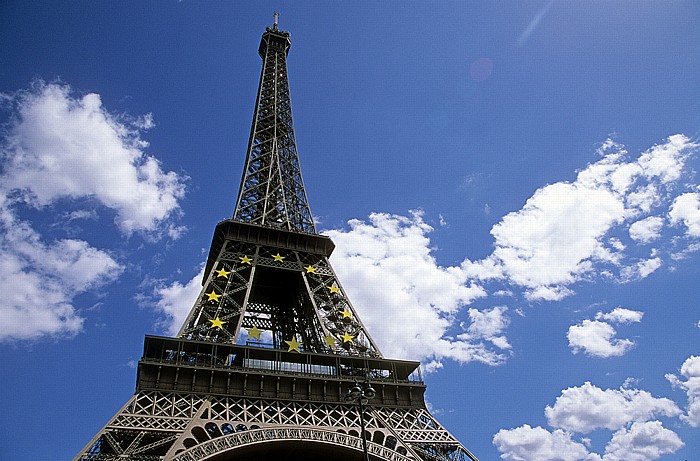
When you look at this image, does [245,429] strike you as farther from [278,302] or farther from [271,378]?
[278,302]

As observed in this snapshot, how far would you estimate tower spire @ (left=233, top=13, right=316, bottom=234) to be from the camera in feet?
150

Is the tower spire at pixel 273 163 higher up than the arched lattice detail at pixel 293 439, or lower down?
higher up

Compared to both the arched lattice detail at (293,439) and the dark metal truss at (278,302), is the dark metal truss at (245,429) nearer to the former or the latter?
the arched lattice detail at (293,439)

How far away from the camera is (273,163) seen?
4981 cm

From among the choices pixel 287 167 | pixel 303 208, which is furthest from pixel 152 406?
pixel 287 167

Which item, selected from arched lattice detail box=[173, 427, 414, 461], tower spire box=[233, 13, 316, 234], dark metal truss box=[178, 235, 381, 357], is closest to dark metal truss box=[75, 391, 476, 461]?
arched lattice detail box=[173, 427, 414, 461]

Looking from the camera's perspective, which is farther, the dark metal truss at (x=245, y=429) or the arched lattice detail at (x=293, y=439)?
the arched lattice detail at (x=293, y=439)

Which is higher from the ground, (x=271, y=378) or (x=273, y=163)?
(x=273, y=163)

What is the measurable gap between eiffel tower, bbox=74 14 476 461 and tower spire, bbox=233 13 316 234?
0.39 metres

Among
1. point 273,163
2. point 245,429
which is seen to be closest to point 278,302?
point 273,163

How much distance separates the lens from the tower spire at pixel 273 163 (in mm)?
45781

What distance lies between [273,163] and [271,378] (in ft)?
80.2

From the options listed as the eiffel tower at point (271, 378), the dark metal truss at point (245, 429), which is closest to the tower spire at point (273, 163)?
the eiffel tower at point (271, 378)

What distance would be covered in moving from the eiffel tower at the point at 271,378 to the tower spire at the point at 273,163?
39 cm
